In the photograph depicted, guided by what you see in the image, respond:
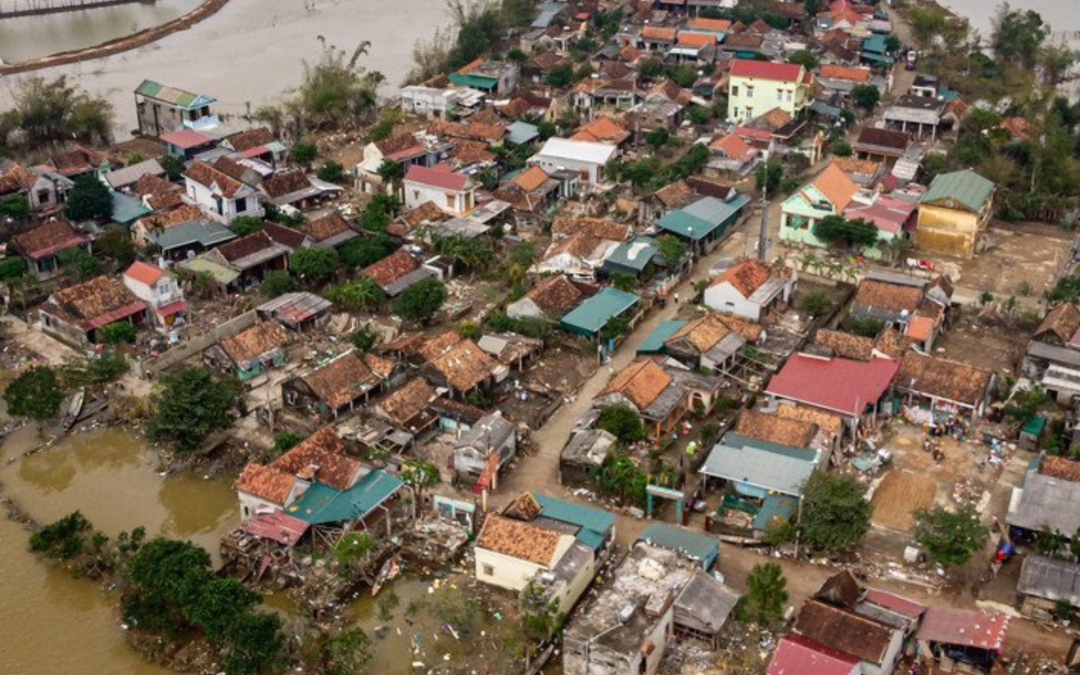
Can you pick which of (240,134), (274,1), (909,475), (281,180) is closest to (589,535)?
(909,475)

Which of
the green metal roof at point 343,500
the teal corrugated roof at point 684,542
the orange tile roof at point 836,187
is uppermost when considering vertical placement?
the orange tile roof at point 836,187

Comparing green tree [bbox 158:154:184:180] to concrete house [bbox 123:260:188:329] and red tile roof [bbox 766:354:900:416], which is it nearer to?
concrete house [bbox 123:260:188:329]

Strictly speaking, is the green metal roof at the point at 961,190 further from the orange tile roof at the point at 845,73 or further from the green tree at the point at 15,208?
the green tree at the point at 15,208

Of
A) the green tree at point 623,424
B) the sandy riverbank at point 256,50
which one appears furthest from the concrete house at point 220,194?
the green tree at point 623,424

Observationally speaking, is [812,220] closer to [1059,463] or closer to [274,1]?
[1059,463]

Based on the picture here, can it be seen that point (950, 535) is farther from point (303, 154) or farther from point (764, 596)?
point (303, 154)

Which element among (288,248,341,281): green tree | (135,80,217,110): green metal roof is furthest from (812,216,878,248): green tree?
(135,80,217,110): green metal roof

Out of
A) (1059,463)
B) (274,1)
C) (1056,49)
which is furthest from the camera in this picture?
(274,1)
